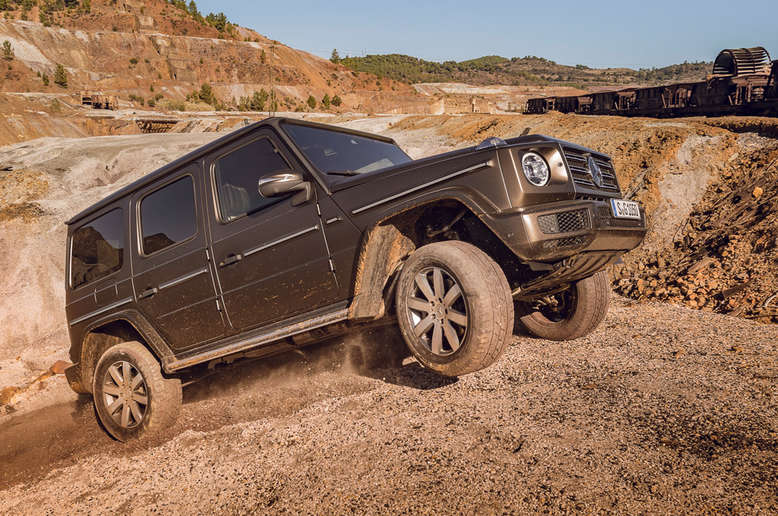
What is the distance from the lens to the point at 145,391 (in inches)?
160

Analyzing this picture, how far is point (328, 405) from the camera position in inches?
148

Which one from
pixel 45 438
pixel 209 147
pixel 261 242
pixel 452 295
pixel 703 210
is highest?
pixel 209 147

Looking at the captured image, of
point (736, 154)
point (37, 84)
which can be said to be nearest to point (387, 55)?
point (37, 84)

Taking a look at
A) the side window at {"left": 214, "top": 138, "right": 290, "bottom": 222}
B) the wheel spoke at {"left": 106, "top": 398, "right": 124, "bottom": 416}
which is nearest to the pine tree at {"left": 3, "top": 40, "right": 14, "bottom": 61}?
the wheel spoke at {"left": 106, "top": 398, "right": 124, "bottom": 416}

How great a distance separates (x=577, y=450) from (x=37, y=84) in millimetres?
72221

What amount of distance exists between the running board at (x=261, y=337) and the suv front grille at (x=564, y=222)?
1.36 metres

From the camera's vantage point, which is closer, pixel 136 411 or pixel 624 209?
pixel 624 209

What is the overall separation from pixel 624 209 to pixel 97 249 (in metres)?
4.66

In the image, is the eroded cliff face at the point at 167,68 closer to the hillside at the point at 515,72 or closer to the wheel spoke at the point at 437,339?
the hillside at the point at 515,72

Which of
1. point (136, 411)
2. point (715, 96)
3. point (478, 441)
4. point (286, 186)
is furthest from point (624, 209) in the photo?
point (715, 96)

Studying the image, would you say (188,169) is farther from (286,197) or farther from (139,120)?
(139,120)

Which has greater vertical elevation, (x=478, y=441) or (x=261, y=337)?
(x=261, y=337)

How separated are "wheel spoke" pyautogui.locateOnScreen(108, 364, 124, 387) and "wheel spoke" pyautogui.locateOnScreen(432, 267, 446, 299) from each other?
3.09m

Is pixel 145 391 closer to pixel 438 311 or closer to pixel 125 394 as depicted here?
pixel 125 394
